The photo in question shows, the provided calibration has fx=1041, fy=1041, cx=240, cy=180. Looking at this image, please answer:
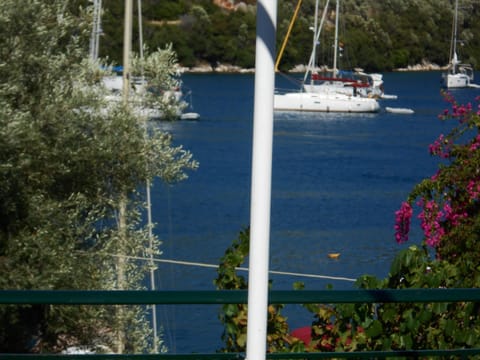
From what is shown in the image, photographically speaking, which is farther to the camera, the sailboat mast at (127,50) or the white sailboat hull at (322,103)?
the white sailboat hull at (322,103)

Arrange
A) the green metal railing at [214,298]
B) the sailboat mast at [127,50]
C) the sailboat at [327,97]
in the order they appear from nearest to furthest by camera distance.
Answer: the green metal railing at [214,298] < the sailboat mast at [127,50] < the sailboat at [327,97]

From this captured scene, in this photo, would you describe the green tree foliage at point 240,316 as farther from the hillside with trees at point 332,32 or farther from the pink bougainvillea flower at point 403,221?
the hillside with trees at point 332,32

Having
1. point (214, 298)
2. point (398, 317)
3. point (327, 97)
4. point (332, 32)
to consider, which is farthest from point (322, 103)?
point (214, 298)

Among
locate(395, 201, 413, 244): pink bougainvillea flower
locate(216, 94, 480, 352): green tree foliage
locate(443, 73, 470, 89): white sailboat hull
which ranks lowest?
locate(443, 73, 470, 89): white sailboat hull

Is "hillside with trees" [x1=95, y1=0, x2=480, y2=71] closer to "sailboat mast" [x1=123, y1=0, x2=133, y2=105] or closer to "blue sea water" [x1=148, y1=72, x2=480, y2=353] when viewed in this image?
"blue sea water" [x1=148, y1=72, x2=480, y2=353]

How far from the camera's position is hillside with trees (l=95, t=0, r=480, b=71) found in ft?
168

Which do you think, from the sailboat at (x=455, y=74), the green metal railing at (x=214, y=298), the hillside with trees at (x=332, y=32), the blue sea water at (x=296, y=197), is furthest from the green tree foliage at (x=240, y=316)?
the sailboat at (x=455, y=74)

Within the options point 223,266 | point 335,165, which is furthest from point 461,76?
point 223,266

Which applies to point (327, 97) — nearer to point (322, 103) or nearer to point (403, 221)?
point (322, 103)

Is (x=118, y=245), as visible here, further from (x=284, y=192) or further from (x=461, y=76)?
(x=461, y=76)

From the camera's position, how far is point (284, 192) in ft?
95.7

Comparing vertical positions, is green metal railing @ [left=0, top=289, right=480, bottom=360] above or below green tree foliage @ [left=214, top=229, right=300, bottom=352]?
above

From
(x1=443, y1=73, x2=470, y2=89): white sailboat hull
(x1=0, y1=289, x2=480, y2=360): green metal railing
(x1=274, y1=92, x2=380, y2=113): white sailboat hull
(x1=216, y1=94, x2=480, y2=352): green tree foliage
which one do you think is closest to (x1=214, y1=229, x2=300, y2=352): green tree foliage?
(x1=216, y1=94, x2=480, y2=352): green tree foliage

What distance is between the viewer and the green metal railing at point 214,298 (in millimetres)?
2580
